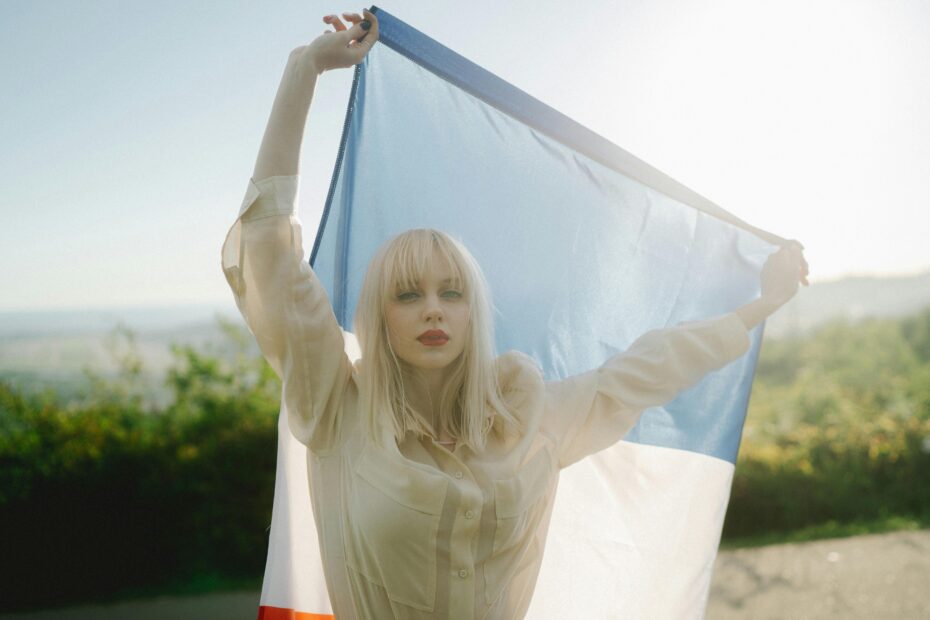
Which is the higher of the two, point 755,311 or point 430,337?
point 755,311

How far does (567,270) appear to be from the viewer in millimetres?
2529

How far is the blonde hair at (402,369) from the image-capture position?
185 centimetres

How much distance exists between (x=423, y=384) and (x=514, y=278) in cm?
66

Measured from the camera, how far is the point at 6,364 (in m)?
5.71

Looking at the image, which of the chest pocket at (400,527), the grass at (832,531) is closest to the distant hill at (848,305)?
the grass at (832,531)

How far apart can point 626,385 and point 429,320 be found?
2.14 feet

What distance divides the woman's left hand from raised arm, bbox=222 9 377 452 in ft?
4.96

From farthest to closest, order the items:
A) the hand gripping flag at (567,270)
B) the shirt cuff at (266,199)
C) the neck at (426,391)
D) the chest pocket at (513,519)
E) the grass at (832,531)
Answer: the grass at (832,531)
the hand gripping flag at (567,270)
the neck at (426,391)
the chest pocket at (513,519)
the shirt cuff at (266,199)

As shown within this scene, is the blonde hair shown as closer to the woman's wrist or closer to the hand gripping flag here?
the hand gripping flag

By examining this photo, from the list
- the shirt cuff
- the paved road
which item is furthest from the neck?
the paved road

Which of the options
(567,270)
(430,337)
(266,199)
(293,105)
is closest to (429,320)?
(430,337)

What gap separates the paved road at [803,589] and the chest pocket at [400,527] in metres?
4.32

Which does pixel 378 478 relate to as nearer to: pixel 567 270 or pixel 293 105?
pixel 293 105

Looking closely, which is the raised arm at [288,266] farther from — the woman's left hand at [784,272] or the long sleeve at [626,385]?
the woman's left hand at [784,272]
